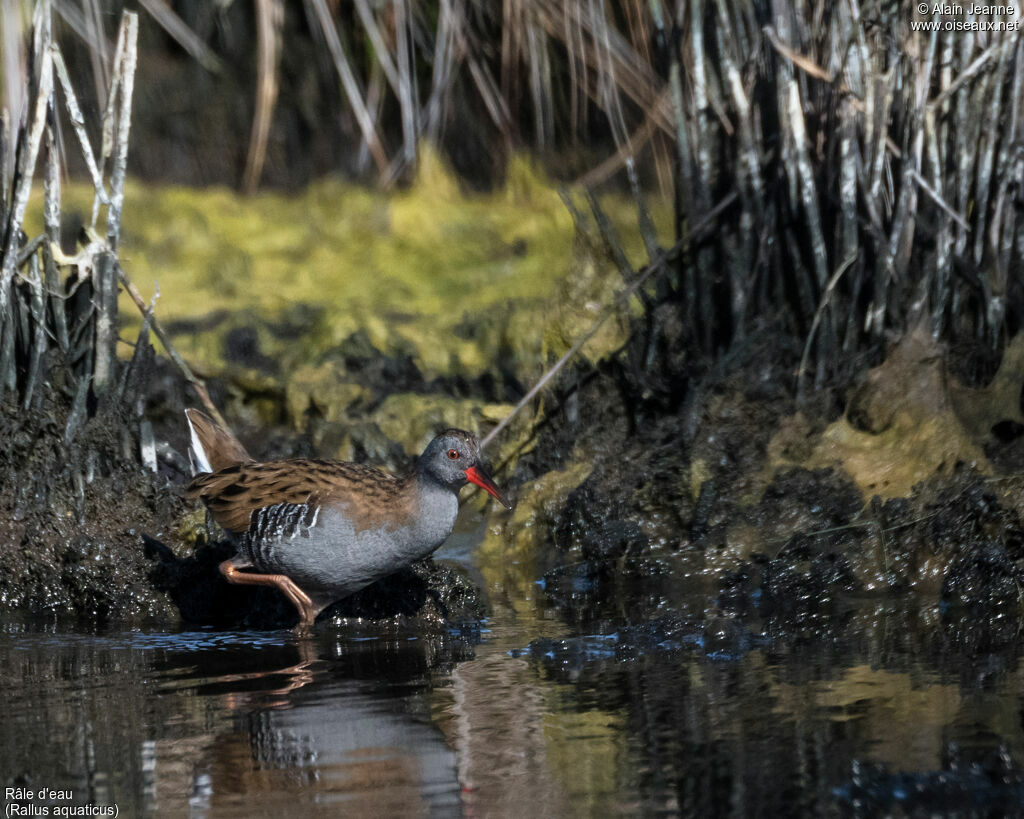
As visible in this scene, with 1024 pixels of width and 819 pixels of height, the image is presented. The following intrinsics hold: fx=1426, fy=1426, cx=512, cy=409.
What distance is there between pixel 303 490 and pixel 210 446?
82 centimetres

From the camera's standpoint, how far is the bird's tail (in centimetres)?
588

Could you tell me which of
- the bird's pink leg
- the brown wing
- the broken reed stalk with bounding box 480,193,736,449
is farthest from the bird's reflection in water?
the broken reed stalk with bounding box 480,193,736,449

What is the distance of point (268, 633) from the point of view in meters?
5.20

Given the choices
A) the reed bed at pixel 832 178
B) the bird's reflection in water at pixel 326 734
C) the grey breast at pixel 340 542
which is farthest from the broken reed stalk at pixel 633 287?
the bird's reflection in water at pixel 326 734

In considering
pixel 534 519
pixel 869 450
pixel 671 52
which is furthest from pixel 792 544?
pixel 671 52

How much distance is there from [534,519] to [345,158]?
11.5 ft

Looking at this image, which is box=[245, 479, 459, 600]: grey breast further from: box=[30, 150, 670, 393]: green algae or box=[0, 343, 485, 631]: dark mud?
box=[30, 150, 670, 393]: green algae

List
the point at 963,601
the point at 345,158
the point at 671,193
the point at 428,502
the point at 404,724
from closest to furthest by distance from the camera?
the point at 404,724 < the point at 963,601 < the point at 428,502 < the point at 671,193 < the point at 345,158

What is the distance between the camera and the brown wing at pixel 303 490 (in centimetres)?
514

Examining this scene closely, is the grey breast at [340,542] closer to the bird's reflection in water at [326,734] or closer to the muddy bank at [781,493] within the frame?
the bird's reflection in water at [326,734]

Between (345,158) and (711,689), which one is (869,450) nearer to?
(711,689)

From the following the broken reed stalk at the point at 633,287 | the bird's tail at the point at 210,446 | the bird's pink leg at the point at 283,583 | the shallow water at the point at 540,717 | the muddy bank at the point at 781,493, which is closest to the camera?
the shallow water at the point at 540,717

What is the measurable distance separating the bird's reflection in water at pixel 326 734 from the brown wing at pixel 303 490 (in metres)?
0.50

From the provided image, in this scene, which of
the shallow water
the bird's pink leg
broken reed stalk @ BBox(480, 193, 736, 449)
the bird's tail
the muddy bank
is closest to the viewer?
the shallow water
